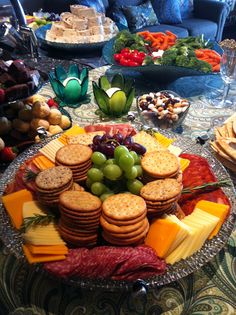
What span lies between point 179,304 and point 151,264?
12 centimetres

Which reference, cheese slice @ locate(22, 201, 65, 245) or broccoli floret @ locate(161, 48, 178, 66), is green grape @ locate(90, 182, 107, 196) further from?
broccoli floret @ locate(161, 48, 178, 66)

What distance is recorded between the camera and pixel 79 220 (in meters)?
0.62

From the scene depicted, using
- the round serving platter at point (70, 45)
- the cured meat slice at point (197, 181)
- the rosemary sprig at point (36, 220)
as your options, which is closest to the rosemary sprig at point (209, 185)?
the cured meat slice at point (197, 181)

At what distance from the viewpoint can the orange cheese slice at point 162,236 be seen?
24.5 inches

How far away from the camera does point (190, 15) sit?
4.39 meters

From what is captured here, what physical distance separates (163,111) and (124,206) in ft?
1.94

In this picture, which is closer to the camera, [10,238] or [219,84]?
[10,238]

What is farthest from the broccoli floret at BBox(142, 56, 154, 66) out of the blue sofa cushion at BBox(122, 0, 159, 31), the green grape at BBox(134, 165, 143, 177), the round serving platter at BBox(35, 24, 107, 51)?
the blue sofa cushion at BBox(122, 0, 159, 31)

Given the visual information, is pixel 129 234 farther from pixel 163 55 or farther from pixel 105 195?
pixel 163 55

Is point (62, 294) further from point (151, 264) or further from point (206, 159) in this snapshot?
point (206, 159)

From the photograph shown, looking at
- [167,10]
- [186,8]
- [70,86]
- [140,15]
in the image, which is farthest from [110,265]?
[186,8]

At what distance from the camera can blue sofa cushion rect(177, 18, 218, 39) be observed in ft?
12.9

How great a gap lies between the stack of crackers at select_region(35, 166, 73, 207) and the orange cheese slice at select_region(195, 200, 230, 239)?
0.30 meters

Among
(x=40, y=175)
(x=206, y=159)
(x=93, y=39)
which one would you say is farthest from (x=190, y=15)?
(x=40, y=175)
